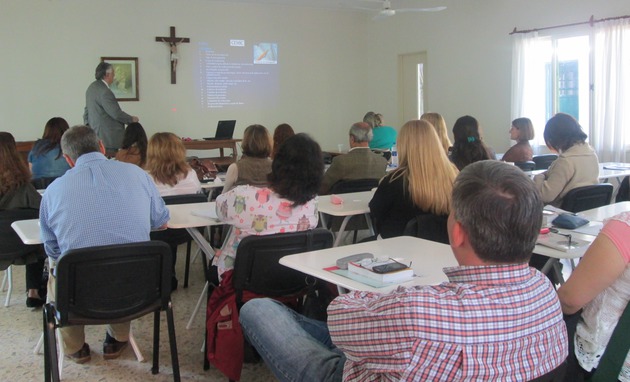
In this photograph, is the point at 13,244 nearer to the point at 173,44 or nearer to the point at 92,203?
the point at 92,203

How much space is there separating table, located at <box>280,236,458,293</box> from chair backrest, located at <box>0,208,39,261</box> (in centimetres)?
207

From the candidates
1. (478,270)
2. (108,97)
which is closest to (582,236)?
(478,270)

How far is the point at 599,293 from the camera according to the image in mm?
1624

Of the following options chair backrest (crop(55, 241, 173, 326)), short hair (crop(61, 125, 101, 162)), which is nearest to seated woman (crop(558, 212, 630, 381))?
chair backrest (crop(55, 241, 173, 326))

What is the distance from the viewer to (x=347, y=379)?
141cm

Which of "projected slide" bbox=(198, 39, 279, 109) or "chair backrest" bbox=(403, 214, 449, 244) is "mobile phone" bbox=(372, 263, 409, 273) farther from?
"projected slide" bbox=(198, 39, 279, 109)

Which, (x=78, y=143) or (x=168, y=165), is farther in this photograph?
(x=168, y=165)

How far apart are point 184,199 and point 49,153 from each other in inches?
70.0

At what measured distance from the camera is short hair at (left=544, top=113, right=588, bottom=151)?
395 centimetres

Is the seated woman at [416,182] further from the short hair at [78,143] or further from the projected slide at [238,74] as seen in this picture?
the projected slide at [238,74]

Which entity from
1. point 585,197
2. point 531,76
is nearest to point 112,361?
point 585,197

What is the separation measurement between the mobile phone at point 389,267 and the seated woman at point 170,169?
232 centimetres

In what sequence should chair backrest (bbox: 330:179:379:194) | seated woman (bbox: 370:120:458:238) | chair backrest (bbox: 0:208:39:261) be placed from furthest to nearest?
chair backrest (bbox: 330:179:379:194)
chair backrest (bbox: 0:208:39:261)
seated woman (bbox: 370:120:458:238)

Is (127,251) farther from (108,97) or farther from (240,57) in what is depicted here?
(240,57)
